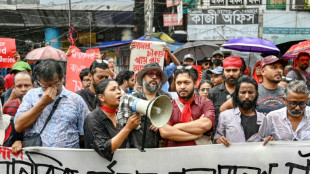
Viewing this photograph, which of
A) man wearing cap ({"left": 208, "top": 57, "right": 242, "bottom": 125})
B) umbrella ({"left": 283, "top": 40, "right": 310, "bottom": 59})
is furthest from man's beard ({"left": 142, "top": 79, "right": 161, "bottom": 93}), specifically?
umbrella ({"left": 283, "top": 40, "right": 310, "bottom": 59})

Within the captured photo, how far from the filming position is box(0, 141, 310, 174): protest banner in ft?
12.0

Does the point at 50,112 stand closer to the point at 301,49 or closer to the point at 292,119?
the point at 292,119

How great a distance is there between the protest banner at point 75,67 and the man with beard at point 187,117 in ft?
10.9

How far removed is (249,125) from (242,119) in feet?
0.31

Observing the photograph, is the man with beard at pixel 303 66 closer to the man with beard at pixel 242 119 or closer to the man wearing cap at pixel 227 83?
the man wearing cap at pixel 227 83

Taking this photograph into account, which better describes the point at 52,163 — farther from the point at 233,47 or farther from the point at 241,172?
the point at 233,47

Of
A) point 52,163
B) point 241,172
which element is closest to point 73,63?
point 52,163

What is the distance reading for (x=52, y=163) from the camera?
372cm

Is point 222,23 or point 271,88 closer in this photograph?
point 271,88

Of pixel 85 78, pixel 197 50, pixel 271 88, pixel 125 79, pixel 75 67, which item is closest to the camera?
pixel 271 88


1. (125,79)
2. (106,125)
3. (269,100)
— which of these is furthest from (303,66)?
(106,125)

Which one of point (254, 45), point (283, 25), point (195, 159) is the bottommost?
point (195, 159)

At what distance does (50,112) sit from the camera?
3551mm

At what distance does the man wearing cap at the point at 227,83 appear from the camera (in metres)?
5.10
